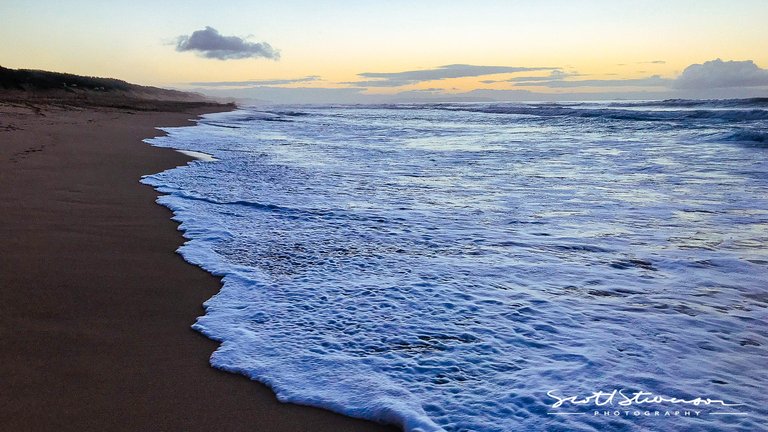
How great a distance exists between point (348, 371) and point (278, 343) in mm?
498

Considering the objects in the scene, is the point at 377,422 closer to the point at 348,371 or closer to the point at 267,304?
the point at 348,371

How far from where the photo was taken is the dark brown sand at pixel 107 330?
2.21 meters

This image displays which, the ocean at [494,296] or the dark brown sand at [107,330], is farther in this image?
the ocean at [494,296]

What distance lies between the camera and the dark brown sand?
2.21 metres

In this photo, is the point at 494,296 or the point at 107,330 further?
the point at 494,296

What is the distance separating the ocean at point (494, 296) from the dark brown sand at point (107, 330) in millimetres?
157

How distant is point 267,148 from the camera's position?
12578mm

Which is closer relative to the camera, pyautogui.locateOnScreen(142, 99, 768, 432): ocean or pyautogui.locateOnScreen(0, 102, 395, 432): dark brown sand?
pyautogui.locateOnScreen(0, 102, 395, 432): dark brown sand

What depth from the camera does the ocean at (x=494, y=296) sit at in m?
2.37

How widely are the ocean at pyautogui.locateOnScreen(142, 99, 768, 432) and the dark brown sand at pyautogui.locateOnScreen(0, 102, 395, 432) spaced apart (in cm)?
16

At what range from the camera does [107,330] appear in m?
2.90

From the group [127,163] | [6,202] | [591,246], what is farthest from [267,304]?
[127,163]

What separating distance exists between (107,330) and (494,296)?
2287 mm

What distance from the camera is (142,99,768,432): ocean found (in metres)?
2.37
